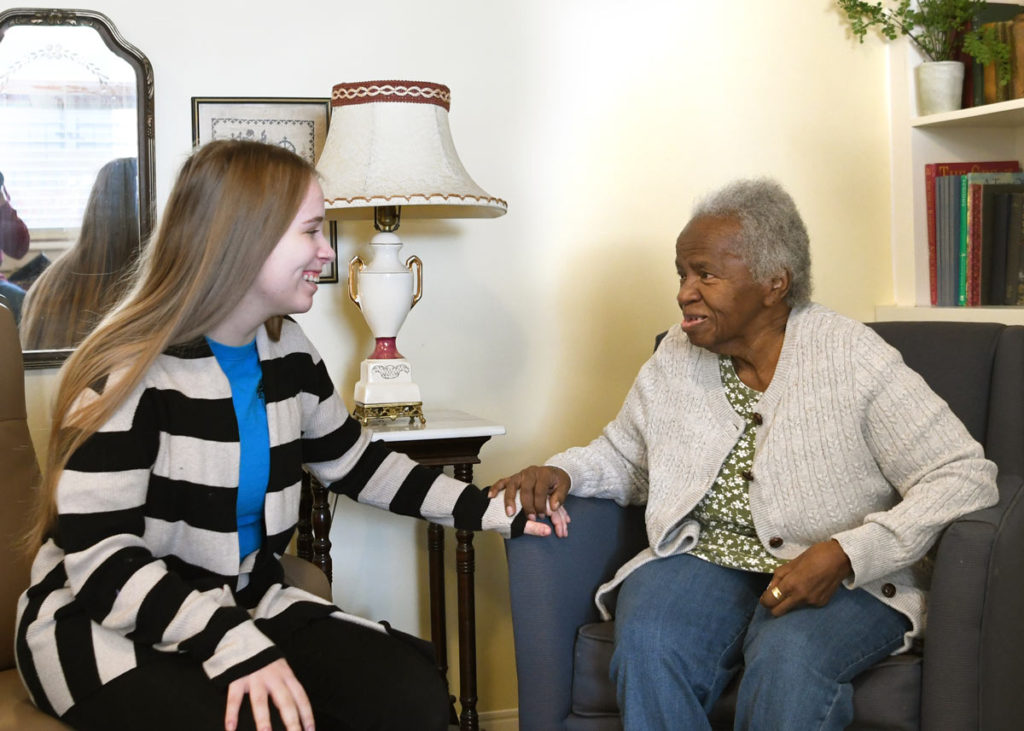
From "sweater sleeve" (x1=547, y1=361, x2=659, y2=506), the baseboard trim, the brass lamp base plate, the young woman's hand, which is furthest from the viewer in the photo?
the baseboard trim

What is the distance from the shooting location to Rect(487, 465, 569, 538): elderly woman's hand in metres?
1.87

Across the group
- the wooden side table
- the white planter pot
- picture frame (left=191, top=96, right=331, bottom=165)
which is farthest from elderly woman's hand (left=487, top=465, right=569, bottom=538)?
the white planter pot

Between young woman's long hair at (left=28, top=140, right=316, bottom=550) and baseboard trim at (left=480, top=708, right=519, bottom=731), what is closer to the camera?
young woman's long hair at (left=28, top=140, right=316, bottom=550)

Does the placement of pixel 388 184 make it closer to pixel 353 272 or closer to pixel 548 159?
pixel 353 272

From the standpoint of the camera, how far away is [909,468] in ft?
5.65

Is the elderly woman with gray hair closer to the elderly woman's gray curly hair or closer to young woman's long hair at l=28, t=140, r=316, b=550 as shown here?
the elderly woman's gray curly hair

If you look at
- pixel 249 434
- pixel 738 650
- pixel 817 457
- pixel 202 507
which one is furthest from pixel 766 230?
pixel 202 507

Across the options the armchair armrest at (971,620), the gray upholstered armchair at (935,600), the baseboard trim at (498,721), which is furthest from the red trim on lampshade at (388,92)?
the baseboard trim at (498,721)

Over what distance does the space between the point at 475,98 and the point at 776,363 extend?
1056mm

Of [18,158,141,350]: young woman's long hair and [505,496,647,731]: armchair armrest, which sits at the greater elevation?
[18,158,141,350]: young woman's long hair

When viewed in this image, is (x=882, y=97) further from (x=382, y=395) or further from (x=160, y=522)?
(x=160, y=522)

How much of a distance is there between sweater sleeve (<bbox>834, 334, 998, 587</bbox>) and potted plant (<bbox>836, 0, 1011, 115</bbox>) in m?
1.13

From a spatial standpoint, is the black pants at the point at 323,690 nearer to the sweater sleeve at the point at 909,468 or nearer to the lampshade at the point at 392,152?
the sweater sleeve at the point at 909,468

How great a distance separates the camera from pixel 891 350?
181 centimetres
